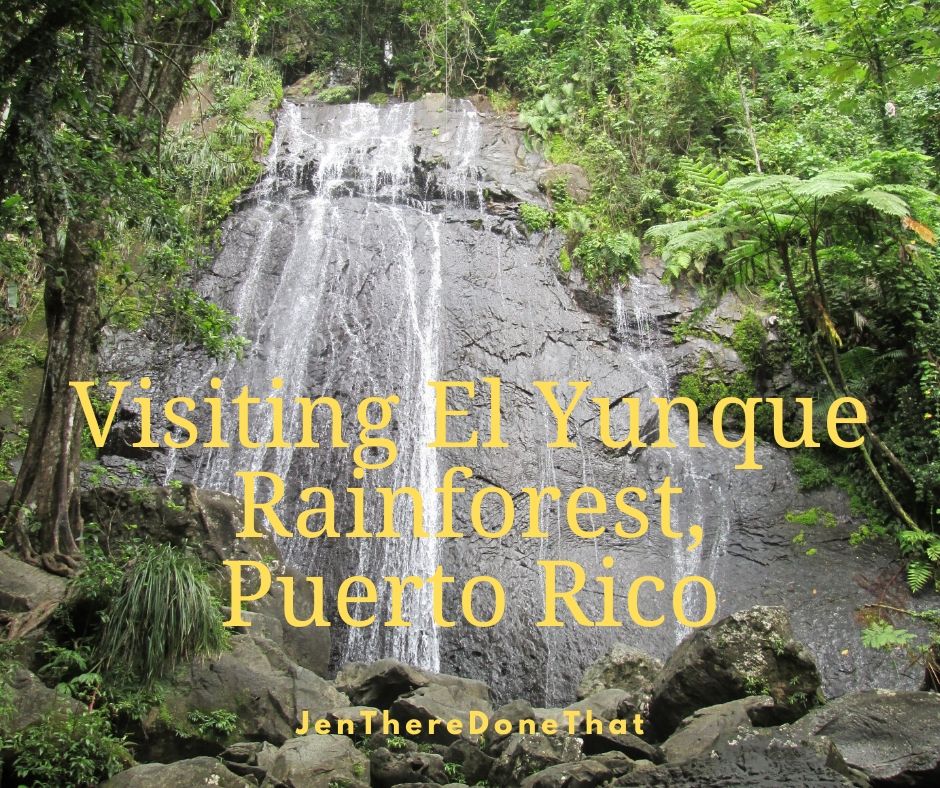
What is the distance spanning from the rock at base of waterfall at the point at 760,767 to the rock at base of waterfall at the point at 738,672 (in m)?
1.14

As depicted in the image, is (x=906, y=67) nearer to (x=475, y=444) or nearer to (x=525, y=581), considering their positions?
(x=475, y=444)

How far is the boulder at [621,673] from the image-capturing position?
6.87 m

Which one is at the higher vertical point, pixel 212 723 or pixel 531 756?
pixel 212 723

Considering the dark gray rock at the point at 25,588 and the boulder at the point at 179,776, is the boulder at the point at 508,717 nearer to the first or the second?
the boulder at the point at 179,776

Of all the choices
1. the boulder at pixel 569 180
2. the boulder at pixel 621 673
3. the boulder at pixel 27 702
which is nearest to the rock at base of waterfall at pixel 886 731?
the boulder at pixel 621 673

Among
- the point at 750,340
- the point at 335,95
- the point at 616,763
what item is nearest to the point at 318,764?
the point at 616,763

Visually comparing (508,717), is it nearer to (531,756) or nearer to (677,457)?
(531,756)

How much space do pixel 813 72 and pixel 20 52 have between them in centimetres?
1396

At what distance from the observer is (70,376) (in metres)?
6.01

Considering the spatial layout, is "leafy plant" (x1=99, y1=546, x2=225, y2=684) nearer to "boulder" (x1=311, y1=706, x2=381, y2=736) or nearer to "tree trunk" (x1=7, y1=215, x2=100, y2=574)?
"tree trunk" (x1=7, y1=215, x2=100, y2=574)

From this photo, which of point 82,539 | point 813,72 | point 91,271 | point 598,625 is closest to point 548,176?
point 813,72

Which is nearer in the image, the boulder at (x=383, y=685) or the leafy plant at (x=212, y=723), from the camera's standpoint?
the leafy plant at (x=212, y=723)

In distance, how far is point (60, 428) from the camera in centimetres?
594

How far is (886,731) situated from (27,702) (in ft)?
17.6
